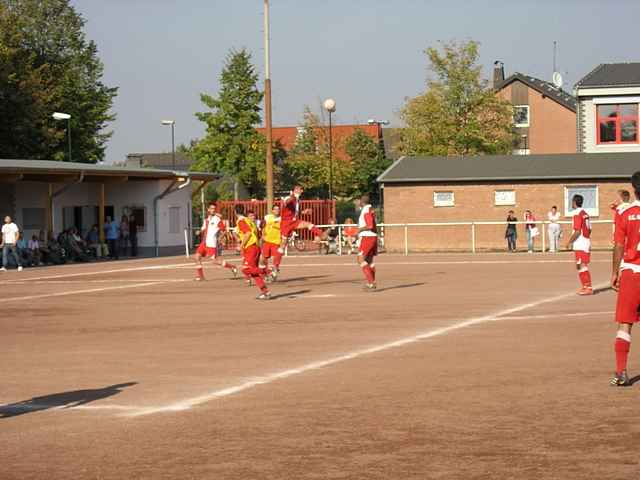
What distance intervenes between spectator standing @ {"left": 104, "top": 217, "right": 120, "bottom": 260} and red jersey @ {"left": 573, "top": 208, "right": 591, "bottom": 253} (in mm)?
27031

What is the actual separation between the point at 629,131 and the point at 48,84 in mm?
36282

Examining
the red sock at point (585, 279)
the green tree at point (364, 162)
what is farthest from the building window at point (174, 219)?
the red sock at point (585, 279)

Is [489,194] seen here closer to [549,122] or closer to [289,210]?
[289,210]

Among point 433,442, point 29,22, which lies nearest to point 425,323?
point 433,442

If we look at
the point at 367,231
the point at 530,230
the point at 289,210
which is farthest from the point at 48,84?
the point at 367,231

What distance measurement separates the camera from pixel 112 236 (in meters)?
46.4

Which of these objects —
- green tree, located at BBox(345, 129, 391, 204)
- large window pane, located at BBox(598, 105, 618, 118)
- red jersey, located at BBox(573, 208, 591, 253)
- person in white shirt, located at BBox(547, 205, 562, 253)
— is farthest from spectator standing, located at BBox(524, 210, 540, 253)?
green tree, located at BBox(345, 129, 391, 204)

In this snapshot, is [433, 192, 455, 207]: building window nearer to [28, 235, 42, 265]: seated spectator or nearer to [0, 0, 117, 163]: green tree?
[28, 235, 42, 265]: seated spectator

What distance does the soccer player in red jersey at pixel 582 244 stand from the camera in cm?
2250

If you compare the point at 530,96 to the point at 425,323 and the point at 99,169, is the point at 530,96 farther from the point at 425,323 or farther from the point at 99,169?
the point at 425,323

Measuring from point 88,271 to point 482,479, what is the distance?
3034 centimetres

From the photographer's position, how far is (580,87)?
188 feet

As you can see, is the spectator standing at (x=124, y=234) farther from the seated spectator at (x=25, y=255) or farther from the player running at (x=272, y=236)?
the player running at (x=272, y=236)

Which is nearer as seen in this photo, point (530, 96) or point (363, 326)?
point (363, 326)
